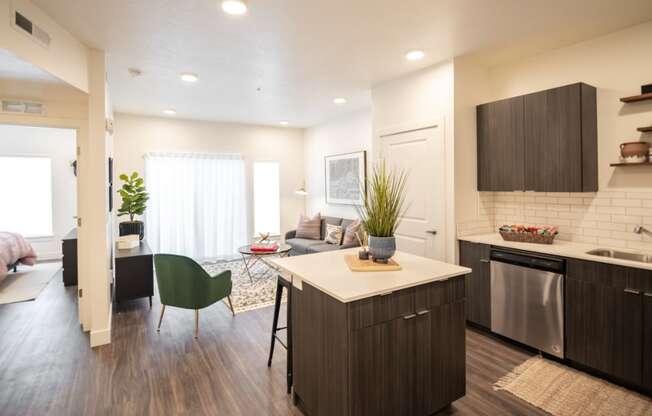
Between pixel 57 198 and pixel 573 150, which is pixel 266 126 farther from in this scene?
pixel 573 150

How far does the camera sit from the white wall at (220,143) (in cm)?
579

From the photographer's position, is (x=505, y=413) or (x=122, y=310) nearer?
(x=505, y=413)

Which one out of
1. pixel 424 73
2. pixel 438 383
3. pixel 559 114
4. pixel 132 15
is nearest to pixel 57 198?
pixel 132 15

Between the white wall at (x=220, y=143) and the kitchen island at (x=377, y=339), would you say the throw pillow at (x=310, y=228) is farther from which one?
the kitchen island at (x=377, y=339)

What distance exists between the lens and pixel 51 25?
2529mm

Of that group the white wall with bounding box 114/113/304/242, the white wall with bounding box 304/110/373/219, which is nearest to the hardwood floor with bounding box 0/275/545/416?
the white wall with bounding box 114/113/304/242

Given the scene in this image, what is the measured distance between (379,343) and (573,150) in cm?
241

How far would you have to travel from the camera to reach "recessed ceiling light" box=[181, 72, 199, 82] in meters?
3.74

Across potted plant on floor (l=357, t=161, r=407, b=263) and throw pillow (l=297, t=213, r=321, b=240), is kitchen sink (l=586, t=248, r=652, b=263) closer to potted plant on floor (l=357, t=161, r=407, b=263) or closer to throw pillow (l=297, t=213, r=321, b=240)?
potted plant on floor (l=357, t=161, r=407, b=263)

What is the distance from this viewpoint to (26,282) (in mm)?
5234

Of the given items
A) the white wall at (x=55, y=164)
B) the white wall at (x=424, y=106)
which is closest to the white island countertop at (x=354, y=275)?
the white wall at (x=424, y=106)

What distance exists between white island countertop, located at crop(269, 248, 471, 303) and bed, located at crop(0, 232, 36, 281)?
4.76 meters

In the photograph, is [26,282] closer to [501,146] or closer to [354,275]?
[354,275]

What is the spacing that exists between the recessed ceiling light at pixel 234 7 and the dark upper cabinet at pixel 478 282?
2829 millimetres
